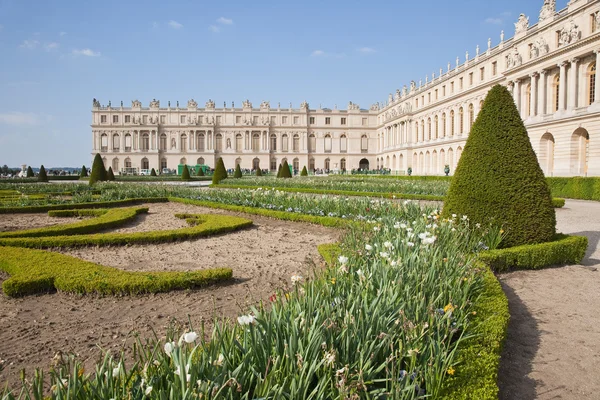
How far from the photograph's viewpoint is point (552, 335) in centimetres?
377

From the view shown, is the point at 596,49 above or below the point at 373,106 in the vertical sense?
below

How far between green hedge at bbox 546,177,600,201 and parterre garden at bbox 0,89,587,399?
508 inches

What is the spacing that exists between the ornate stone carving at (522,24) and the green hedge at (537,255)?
1184 inches

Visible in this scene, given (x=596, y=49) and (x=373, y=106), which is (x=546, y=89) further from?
(x=373, y=106)

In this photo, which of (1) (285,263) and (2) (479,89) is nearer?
(1) (285,263)

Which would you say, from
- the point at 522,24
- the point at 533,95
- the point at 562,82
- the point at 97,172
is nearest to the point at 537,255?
the point at 562,82

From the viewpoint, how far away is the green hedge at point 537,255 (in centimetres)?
565

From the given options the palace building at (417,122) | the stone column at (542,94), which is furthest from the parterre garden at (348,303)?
the stone column at (542,94)

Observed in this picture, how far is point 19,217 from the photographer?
1118 centimetres

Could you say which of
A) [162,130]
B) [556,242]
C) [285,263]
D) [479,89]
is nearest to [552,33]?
[479,89]

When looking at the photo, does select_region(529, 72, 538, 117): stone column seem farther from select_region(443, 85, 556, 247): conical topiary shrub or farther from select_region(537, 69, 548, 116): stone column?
select_region(443, 85, 556, 247): conical topiary shrub

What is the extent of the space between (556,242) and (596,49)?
2321 cm

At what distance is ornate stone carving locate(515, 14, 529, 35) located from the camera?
99.9 ft

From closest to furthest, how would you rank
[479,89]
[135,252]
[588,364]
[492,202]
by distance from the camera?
[588,364]
[492,202]
[135,252]
[479,89]
